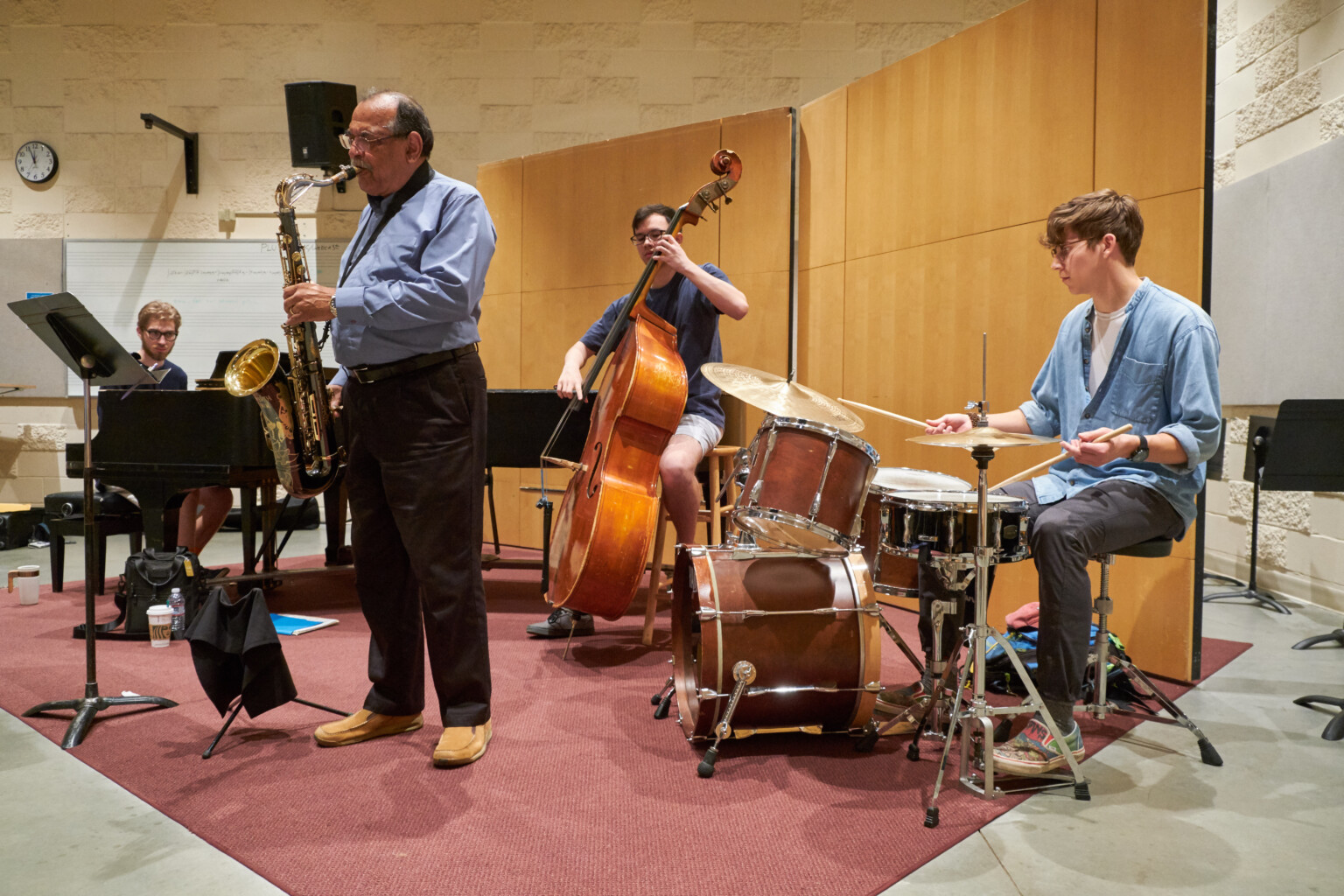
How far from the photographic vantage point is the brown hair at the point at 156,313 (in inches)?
188

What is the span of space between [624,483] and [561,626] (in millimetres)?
1071

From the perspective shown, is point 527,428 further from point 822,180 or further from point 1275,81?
point 1275,81

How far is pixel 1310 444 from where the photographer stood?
3.38m

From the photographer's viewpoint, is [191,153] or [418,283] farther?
[191,153]

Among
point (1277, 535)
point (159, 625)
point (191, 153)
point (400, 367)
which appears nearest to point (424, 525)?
point (400, 367)

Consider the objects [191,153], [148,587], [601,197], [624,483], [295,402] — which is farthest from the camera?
[191,153]

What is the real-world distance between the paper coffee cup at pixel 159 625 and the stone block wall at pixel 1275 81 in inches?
217

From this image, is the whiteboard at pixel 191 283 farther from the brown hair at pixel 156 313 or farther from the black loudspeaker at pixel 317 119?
the brown hair at pixel 156 313

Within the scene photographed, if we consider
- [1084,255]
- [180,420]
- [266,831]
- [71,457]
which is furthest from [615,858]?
[71,457]

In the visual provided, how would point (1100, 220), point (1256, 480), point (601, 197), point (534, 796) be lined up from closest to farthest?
point (534, 796) → point (1100, 220) → point (1256, 480) → point (601, 197)

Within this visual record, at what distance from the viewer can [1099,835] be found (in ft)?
6.86

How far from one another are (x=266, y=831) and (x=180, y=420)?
2.36 m

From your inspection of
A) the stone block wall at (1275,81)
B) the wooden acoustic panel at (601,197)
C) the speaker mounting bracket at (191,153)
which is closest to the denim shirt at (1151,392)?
the stone block wall at (1275,81)

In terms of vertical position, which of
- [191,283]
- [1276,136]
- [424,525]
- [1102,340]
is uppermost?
[1276,136]
